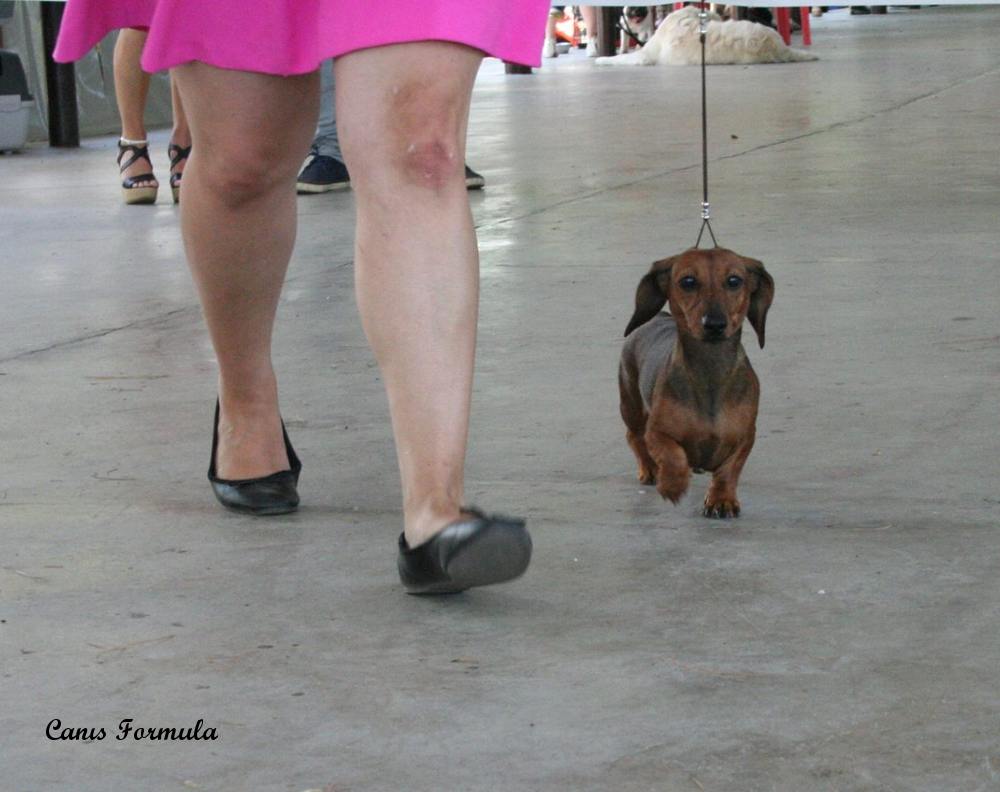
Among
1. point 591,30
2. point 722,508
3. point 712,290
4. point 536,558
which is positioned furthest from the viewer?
point 591,30

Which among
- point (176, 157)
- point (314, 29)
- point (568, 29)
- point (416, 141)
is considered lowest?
point (568, 29)

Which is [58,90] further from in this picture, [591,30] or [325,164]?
[591,30]

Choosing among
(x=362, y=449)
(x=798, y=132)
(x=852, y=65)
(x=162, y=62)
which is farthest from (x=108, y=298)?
(x=852, y=65)

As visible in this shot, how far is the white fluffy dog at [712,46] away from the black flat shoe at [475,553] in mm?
14551

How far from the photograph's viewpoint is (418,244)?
84.4 inches

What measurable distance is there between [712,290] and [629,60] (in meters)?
15.1

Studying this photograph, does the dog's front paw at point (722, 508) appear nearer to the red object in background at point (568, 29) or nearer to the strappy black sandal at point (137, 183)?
the strappy black sandal at point (137, 183)

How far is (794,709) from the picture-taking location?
5.75ft

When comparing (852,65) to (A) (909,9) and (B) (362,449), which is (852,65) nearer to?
(B) (362,449)

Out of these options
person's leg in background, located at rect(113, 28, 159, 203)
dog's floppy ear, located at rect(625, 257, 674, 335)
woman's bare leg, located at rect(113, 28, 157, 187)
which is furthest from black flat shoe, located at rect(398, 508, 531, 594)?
person's leg in background, located at rect(113, 28, 159, 203)

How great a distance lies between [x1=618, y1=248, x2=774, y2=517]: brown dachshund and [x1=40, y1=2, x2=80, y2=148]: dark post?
681 cm

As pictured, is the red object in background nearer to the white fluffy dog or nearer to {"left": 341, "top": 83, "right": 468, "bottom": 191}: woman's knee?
the white fluffy dog

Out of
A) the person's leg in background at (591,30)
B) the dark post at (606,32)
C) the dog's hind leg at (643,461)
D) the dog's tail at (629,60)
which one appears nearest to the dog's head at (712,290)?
the dog's hind leg at (643,461)

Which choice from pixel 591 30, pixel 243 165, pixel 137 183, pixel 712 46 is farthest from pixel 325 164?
pixel 591 30
